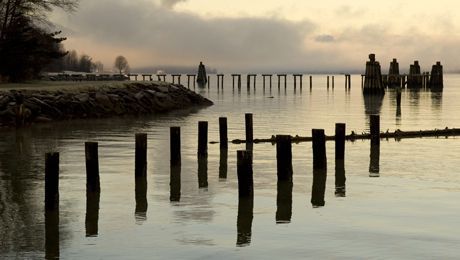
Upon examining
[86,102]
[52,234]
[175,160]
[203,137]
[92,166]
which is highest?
[86,102]

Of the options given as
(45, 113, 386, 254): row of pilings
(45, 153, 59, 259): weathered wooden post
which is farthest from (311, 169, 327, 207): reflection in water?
(45, 153, 59, 259): weathered wooden post

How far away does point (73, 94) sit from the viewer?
150ft

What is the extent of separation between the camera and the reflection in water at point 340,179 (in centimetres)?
1876

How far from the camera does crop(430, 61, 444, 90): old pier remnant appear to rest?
357 ft

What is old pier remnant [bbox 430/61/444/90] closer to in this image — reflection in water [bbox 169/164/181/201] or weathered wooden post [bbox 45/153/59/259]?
reflection in water [bbox 169/164/181/201]

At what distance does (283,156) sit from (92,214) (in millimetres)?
5506

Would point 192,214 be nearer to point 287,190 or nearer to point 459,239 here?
point 287,190

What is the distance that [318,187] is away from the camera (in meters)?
19.4

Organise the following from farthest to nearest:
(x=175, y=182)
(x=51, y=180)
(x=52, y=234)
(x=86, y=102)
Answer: (x=86, y=102) < (x=175, y=182) < (x=51, y=180) < (x=52, y=234)

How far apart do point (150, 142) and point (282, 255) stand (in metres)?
19.1

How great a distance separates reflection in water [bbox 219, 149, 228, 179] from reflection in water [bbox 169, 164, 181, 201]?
1169 millimetres

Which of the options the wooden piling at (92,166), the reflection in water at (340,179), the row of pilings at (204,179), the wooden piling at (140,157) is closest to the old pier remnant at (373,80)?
the row of pilings at (204,179)

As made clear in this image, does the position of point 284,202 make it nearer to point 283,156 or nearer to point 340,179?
point 283,156

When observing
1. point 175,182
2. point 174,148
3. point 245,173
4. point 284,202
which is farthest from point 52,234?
point 174,148
